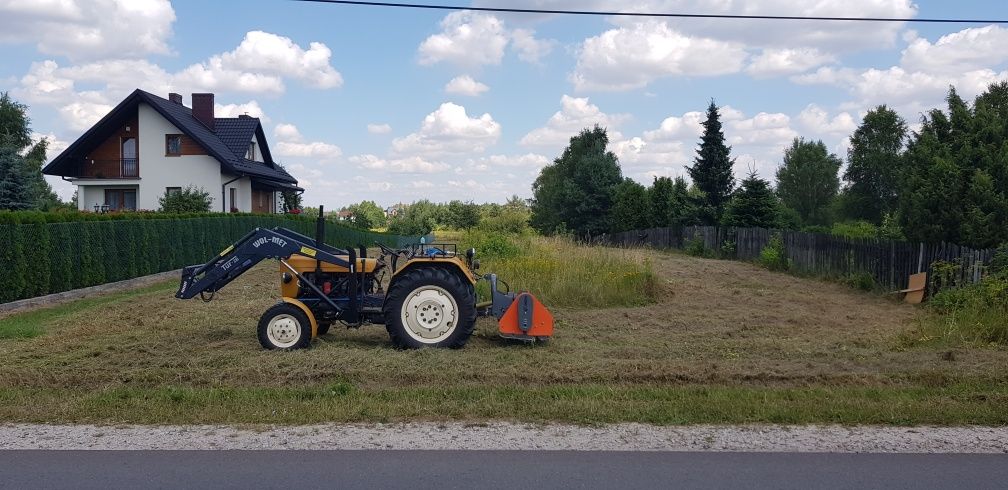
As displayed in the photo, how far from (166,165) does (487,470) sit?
117 feet

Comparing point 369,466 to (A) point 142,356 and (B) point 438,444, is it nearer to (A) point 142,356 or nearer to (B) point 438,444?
(B) point 438,444

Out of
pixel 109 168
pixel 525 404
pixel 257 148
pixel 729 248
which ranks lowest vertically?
pixel 525 404

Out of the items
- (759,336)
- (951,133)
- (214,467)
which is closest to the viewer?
(214,467)

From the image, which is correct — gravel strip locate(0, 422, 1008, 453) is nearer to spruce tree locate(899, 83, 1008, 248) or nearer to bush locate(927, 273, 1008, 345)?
bush locate(927, 273, 1008, 345)

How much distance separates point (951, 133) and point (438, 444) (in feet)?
56.2

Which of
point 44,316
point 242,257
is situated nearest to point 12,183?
point 44,316

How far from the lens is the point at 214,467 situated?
5.75 m

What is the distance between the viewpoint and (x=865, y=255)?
2086cm

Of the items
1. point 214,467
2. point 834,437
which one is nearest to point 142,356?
point 214,467

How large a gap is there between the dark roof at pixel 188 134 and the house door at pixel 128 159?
915 mm

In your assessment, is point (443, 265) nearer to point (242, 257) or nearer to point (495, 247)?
point (242, 257)

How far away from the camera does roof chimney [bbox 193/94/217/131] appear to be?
40625 millimetres

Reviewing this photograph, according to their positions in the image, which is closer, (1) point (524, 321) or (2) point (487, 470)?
(2) point (487, 470)

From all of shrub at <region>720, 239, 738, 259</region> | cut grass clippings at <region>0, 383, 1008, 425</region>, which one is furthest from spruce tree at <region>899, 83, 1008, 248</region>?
shrub at <region>720, 239, 738, 259</region>
